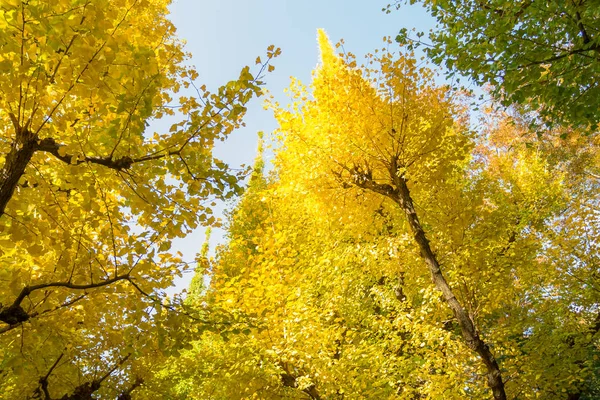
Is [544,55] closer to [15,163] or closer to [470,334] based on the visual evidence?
[470,334]

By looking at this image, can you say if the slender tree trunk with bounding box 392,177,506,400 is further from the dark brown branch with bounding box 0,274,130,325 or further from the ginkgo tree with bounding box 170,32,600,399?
the dark brown branch with bounding box 0,274,130,325

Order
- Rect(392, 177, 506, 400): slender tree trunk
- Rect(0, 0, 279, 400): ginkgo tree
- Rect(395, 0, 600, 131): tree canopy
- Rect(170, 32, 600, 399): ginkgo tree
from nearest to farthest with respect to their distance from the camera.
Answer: Rect(0, 0, 279, 400): ginkgo tree, Rect(395, 0, 600, 131): tree canopy, Rect(392, 177, 506, 400): slender tree trunk, Rect(170, 32, 600, 399): ginkgo tree

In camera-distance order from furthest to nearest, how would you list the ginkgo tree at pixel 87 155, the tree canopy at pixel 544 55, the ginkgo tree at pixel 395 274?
1. the ginkgo tree at pixel 395 274
2. the tree canopy at pixel 544 55
3. the ginkgo tree at pixel 87 155

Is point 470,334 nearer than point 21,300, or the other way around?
point 21,300

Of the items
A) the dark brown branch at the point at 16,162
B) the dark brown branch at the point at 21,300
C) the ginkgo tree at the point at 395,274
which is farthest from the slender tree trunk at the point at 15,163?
the ginkgo tree at the point at 395,274

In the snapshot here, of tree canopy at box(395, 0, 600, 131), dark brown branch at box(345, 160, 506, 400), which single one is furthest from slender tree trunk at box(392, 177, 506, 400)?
tree canopy at box(395, 0, 600, 131)

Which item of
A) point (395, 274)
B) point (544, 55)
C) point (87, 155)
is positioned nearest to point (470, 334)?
point (395, 274)

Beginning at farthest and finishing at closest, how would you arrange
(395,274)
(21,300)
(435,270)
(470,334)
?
(395,274)
(435,270)
(470,334)
(21,300)

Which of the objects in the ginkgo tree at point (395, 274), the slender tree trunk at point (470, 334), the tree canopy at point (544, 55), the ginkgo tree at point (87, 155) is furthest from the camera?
the ginkgo tree at point (395, 274)

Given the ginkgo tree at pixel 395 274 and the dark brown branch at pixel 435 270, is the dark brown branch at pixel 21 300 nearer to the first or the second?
the ginkgo tree at pixel 395 274

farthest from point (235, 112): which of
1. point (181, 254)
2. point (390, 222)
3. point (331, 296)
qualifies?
point (390, 222)

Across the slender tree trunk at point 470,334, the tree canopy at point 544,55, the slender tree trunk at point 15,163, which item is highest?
the tree canopy at point 544,55

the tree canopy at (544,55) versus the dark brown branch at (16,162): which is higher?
the tree canopy at (544,55)

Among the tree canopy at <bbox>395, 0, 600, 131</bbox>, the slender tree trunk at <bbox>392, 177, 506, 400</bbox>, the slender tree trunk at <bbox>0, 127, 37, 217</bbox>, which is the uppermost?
the tree canopy at <bbox>395, 0, 600, 131</bbox>
